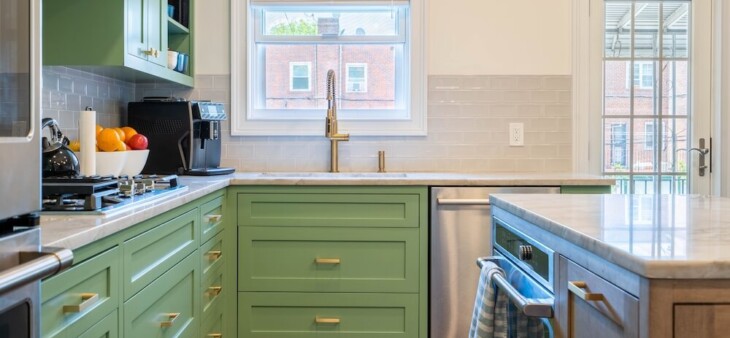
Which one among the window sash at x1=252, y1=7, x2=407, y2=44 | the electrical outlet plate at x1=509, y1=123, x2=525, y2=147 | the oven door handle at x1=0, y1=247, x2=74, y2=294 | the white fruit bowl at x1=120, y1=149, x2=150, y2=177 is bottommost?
the oven door handle at x1=0, y1=247, x2=74, y2=294

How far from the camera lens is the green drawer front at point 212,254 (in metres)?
2.26

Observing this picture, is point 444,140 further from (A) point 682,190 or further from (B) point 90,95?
(B) point 90,95

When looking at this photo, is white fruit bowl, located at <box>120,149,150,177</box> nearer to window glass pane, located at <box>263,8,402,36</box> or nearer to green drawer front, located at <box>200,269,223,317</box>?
green drawer front, located at <box>200,269,223,317</box>

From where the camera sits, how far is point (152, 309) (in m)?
1.67

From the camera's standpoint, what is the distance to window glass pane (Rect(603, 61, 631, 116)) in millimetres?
3359

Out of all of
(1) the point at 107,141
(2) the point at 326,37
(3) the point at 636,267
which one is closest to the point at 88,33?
(1) the point at 107,141

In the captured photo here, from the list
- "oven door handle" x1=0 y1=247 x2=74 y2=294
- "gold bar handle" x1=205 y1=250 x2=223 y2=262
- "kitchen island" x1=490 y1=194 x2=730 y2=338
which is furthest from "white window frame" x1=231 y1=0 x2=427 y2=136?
"oven door handle" x1=0 y1=247 x2=74 y2=294

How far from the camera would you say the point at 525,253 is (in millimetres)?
1381

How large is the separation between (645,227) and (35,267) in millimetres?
1015

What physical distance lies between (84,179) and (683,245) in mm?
1427

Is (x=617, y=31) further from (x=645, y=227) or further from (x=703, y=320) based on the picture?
(x=703, y=320)

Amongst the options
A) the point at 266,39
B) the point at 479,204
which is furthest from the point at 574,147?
the point at 266,39

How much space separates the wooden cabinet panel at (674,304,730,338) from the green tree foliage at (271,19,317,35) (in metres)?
2.80

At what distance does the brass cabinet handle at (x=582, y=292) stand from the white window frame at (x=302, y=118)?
2.23 m
